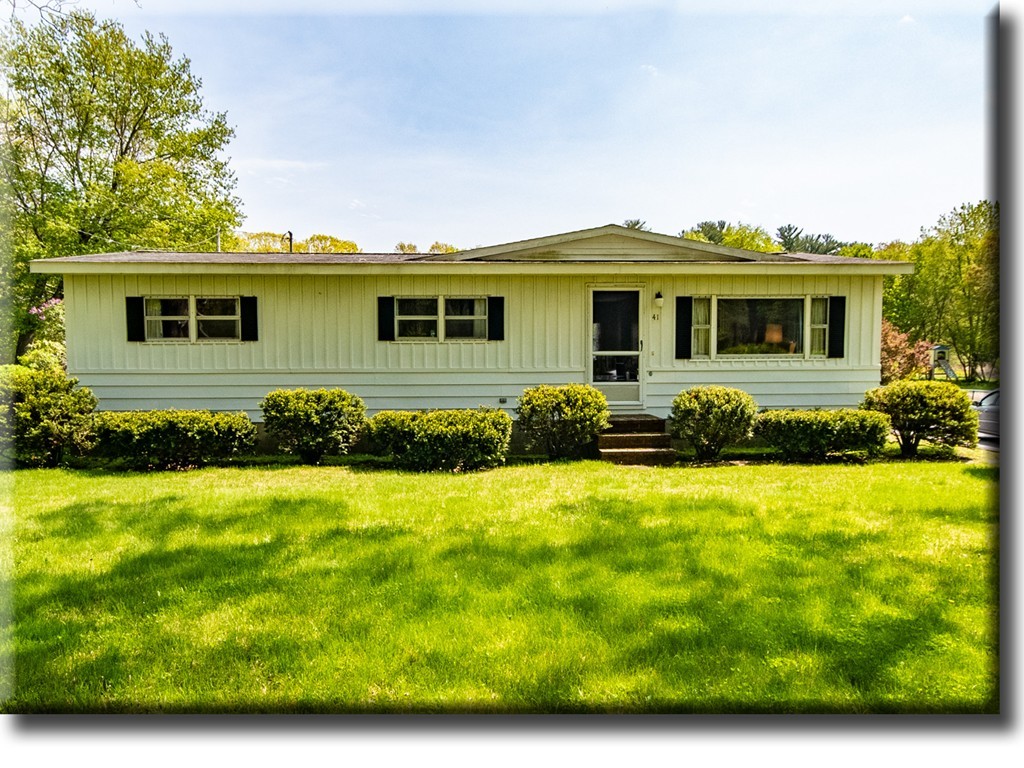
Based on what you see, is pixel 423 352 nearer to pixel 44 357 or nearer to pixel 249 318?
pixel 249 318

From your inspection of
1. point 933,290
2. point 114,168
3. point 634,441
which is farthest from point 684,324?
point 114,168

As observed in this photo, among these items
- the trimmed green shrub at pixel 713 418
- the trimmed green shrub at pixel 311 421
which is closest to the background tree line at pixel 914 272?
the trimmed green shrub at pixel 713 418

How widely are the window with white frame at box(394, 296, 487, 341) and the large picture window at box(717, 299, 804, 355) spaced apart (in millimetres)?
3992

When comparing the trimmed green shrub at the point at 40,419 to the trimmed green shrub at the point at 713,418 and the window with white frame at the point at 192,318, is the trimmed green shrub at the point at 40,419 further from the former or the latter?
the trimmed green shrub at the point at 713,418

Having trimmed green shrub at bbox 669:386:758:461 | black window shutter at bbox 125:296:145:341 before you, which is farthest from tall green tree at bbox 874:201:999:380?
black window shutter at bbox 125:296:145:341

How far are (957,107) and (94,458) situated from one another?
10265 millimetres

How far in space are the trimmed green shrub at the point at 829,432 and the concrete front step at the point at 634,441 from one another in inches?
63.3

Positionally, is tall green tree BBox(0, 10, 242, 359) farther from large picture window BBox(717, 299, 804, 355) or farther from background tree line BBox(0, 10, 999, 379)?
large picture window BBox(717, 299, 804, 355)

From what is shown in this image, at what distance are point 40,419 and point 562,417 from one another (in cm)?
687

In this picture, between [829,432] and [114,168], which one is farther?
[114,168]

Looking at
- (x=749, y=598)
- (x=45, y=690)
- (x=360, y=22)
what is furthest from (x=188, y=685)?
(x=360, y=22)

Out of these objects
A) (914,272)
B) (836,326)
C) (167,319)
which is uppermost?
(914,272)

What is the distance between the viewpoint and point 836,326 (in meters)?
9.28

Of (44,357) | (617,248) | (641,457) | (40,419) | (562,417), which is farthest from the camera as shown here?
(44,357)
